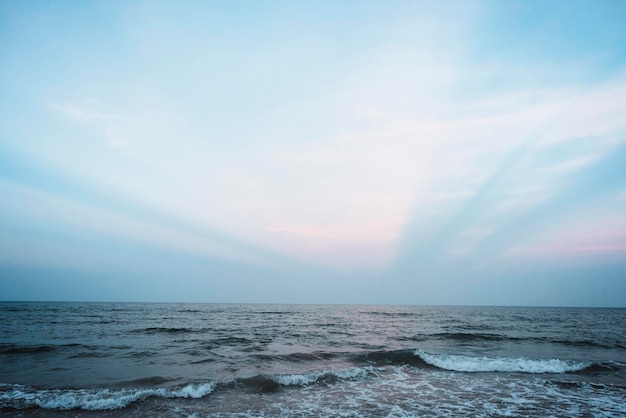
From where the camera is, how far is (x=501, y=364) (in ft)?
54.3

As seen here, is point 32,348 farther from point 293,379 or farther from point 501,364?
point 501,364

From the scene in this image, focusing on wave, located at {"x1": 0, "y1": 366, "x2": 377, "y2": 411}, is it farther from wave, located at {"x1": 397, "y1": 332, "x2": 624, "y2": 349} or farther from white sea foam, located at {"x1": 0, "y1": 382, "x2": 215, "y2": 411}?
wave, located at {"x1": 397, "y1": 332, "x2": 624, "y2": 349}

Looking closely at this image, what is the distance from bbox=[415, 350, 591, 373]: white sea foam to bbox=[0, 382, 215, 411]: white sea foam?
11.8m

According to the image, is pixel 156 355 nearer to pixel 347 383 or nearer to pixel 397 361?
pixel 347 383

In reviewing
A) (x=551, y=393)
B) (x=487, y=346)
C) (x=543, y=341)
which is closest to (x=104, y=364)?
(x=551, y=393)

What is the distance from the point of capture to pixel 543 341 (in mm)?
25625

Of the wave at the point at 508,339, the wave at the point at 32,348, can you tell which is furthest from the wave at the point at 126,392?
the wave at the point at 508,339

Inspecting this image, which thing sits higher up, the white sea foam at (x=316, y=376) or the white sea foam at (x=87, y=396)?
the white sea foam at (x=87, y=396)

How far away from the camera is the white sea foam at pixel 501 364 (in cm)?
1598

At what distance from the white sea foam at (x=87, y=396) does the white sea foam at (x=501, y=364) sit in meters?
11.8

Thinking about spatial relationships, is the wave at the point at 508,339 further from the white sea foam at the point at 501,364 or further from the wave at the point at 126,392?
the wave at the point at 126,392

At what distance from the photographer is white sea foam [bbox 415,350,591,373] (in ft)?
52.4

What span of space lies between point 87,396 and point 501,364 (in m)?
18.2

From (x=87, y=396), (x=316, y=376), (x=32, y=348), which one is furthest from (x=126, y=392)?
(x=32, y=348)
